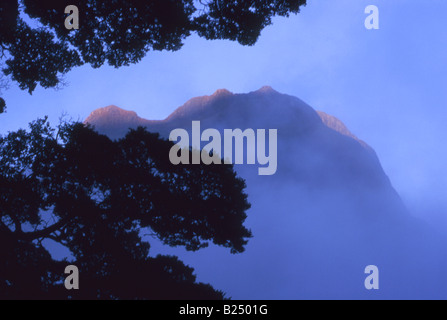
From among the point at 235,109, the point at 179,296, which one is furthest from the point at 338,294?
the point at 179,296

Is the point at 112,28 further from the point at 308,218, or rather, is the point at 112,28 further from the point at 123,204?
the point at 308,218

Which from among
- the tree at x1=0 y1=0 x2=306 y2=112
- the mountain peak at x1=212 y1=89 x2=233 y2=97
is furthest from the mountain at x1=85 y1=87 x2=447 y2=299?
the tree at x1=0 y1=0 x2=306 y2=112

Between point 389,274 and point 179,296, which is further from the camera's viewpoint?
point 389,274

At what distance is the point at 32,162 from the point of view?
840 cm

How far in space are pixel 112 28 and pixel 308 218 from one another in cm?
12015

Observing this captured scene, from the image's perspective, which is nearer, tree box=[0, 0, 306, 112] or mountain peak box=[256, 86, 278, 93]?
tree box=[0, 0, 306, 112]

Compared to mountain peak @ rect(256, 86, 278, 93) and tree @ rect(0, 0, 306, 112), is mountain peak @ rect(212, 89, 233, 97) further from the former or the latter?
tree @ rect(0, 0, 306, 112)

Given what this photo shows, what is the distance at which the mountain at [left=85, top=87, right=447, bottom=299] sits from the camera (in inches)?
4082

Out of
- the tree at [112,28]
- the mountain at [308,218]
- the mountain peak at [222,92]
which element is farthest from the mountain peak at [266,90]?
the tree at [112,28]

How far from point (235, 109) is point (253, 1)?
4103 inches

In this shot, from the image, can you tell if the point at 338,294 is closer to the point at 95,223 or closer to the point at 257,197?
the point at 257,197

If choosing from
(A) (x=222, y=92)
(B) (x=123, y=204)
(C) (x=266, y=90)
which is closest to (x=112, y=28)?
(B) (x=123, y=204)

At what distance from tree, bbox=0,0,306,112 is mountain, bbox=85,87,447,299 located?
90077 mm

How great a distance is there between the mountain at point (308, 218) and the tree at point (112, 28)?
90077 mm
